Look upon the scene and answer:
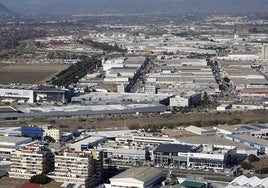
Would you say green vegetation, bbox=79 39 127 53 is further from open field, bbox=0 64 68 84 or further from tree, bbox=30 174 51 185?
tree, bbox=30 174 51 185

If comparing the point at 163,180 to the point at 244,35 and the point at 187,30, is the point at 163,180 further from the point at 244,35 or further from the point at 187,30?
the point at 187,30

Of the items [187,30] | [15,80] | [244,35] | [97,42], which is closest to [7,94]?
[15,80]

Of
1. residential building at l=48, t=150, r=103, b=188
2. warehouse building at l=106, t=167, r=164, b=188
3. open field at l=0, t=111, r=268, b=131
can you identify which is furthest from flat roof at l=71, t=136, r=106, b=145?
warehouse building at l=106, t=167, r=164, b=188

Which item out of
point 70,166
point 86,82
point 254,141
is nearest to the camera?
point 70,166

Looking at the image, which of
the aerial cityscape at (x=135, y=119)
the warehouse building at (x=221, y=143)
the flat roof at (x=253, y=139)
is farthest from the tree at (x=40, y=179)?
the flat roof at (x=253, y=139)

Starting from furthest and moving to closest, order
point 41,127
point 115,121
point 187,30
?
point 187,30
point 115,121
point 41,127

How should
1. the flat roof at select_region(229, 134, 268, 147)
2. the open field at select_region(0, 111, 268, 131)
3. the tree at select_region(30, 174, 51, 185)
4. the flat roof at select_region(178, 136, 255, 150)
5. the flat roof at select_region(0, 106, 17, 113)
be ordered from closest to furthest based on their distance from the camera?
the tree at select_region(30, 174, 51, 185) < the flat roof at select_region(178, 136, 255, 150) < the flat roof at select_region(229, 134, 268, 147) < the open field at select_region(0, 111, 268, 131) < the flat roof at select_region(0, 106, 17, 113)
